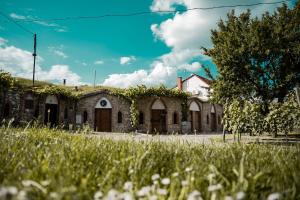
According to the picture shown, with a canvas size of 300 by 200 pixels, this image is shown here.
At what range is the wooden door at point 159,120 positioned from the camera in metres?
27.9

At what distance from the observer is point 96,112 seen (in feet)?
87.9

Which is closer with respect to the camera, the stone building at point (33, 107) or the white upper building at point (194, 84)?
the stone building at point (33, 107)

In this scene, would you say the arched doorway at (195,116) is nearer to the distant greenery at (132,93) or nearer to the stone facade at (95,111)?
the stone facade at (95,111)

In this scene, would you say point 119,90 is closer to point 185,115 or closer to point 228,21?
point 185,115

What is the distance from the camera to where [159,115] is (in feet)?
92.6

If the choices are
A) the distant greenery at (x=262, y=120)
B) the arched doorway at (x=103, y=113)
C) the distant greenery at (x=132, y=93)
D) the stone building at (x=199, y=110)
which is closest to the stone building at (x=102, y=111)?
the arched doorway at (x=103, y=113)

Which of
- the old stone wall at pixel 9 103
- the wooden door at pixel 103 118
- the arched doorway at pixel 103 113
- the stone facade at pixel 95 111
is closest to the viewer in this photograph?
the old stone wall at pixel 9 103

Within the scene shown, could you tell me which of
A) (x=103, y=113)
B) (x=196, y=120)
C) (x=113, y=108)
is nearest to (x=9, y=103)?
(x=103, y=113)

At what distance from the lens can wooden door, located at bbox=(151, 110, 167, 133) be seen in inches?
1099

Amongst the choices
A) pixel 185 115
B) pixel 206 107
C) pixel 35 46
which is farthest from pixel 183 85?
pixel 35 46

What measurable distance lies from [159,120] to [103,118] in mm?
6554

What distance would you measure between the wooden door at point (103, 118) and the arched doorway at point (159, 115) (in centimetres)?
510

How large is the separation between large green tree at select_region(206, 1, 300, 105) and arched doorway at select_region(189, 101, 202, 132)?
1668cm

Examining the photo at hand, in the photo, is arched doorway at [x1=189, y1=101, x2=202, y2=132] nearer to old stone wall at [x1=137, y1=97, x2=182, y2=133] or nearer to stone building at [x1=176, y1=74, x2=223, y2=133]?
stone building at [x1=176, y1=74, x2=223, y2=133]
